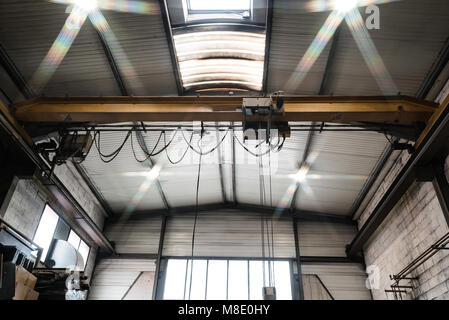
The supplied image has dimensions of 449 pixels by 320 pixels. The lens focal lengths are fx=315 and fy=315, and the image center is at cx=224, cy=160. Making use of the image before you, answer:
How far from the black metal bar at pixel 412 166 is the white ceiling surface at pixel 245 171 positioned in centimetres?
131

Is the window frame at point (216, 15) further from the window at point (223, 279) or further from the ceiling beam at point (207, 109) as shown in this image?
the window at point (223, 279)

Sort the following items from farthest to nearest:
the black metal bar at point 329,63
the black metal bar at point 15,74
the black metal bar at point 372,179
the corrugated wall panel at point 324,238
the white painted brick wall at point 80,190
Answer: the corrugated wall panel at point 324,238
the white painted brick wall at point 80,190
the black metal bar at point 372,179
the black metal bar at point 329,63
the black metal bar at point 15,74

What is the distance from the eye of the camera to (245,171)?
12.1 meters

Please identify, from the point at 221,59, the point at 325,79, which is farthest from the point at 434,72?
the point at 221,59

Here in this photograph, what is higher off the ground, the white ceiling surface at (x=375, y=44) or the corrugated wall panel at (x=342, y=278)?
the white ceiling surface at (x=375, y=44)

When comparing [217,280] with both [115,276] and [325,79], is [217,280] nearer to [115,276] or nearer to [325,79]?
[115,276]

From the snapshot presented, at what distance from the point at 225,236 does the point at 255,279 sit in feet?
7.34

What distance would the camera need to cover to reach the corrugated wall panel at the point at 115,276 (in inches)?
488

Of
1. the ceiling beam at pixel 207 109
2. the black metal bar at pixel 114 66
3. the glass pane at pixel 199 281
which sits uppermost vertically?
the black metal bar at pixel 114 66

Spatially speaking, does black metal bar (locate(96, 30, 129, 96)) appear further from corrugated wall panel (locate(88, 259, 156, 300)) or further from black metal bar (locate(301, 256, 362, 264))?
black metal bar (locate(301, 256, 362, 264))

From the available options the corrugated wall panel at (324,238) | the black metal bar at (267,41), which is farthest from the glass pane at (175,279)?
the black metal bar at (267,41)

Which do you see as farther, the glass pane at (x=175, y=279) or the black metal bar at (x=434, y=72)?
the glass pane at (x=175, y=279)

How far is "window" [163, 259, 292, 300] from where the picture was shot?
39.7 feet
